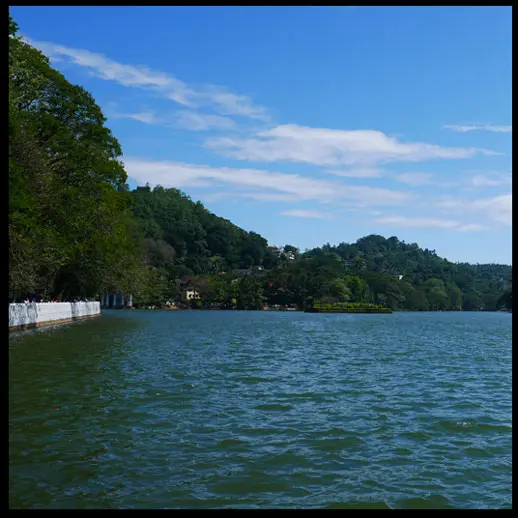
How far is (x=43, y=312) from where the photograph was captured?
125 feet

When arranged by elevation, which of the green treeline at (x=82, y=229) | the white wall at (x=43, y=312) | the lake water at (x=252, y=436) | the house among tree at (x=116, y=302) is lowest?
the house among tree at (x=116, y=302)

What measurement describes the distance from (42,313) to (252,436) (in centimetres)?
3112

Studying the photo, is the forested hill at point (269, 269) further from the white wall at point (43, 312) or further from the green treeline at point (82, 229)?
the white wall at point (43, 312)

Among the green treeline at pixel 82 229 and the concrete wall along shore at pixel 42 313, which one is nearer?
the green treeline at pixel 82 229

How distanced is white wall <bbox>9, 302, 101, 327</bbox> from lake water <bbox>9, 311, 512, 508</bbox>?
14.5 metres

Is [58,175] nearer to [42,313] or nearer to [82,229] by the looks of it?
[82,229]

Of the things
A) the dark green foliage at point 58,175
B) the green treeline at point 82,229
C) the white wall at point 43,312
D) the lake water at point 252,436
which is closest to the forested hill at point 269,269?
the green treeline at point 82,229

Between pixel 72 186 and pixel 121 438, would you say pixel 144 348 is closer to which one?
pixel 72 186

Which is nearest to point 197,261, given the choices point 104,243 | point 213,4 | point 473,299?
point 473,299

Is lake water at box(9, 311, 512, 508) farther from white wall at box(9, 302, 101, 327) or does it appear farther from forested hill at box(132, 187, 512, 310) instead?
forested hill at box(132, 187, 512, 310)

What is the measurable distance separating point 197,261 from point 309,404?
457 feet

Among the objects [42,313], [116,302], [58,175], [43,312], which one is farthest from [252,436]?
[116,302]

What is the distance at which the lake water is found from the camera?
22.8 ft

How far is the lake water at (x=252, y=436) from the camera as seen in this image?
6957mm
